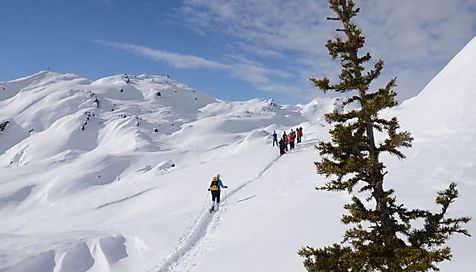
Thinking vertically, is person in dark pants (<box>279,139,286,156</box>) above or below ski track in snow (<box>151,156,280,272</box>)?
above

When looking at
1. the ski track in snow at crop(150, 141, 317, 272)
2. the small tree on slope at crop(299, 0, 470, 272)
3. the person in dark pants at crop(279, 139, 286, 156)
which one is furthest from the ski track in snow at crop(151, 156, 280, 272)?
the person in dark pants at crop(279, 139, 286, 156)

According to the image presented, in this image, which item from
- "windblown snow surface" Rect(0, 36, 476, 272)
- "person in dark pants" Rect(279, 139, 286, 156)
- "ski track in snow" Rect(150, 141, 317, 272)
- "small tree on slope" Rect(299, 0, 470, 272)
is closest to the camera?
"small tree on slope" Rect(299, 0, 470, 272)

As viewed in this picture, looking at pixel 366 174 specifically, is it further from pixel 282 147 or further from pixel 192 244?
pixel 282 147

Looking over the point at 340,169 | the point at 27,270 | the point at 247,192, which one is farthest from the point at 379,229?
the point at 247,192

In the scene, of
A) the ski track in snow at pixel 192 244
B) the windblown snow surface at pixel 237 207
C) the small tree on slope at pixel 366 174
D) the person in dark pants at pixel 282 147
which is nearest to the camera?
the small tree on slope at pixel 366 174

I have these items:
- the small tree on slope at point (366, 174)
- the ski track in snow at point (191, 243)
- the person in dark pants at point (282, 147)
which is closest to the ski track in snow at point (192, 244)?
the ski track in snow at point (191, 243)

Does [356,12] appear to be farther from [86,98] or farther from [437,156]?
[86,98]

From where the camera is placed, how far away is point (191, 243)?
17.5 metres

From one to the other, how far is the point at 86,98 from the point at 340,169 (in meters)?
178

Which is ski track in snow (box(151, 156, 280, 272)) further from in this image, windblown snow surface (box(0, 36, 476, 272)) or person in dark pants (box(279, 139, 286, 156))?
person in dark pants (box(279, 139, 286, 156))

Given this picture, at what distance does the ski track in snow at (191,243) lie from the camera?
14.8 metres

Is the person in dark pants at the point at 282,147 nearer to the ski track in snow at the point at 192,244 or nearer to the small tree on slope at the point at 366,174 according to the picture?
the ski track in snow at the point at 192,244

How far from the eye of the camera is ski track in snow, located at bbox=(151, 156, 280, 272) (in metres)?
14.8

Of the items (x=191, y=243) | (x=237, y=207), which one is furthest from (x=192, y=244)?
(x=237, y=207)
